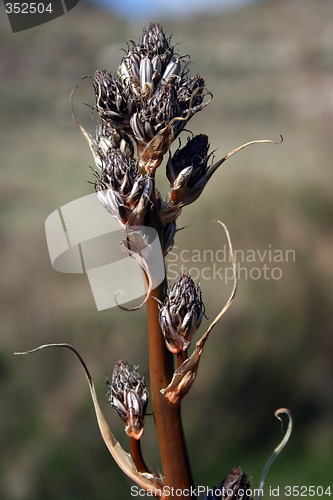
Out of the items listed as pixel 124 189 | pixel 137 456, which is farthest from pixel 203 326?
pixel 124 189

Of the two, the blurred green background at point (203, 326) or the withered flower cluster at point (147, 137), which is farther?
the blurred green background at point (203, 326)

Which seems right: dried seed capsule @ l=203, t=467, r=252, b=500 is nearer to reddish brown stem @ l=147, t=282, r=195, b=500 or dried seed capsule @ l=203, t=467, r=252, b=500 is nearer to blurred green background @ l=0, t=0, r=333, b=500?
reddish brown stem @ l=147, t=282, r=195, b=500

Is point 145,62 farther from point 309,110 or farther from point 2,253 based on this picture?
point 309,110

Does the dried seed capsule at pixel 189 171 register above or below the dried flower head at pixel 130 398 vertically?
above

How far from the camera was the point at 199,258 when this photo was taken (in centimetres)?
377

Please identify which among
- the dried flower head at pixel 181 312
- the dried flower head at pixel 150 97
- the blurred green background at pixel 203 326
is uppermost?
the dried flower head at pixel 150 97

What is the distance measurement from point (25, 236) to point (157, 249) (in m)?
3.50

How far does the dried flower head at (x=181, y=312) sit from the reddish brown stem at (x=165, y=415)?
3cm

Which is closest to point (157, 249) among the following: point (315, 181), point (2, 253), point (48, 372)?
point (48, 372)

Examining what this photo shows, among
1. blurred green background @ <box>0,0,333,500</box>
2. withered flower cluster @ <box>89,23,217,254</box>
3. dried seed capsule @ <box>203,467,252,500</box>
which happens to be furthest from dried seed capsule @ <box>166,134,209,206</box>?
blurred green background @ <box>0,0,333,500</box>

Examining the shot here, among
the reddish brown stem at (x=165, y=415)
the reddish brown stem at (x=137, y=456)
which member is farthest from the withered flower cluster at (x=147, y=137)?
the reddish brown stem at (x=137, y=456)

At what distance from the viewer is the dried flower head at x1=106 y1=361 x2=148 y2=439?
89 centimetres

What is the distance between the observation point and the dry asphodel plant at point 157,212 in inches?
33.8

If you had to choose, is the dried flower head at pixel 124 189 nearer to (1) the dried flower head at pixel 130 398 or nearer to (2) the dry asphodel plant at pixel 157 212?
(2) the dry asphodel plant at pixel 157 212
